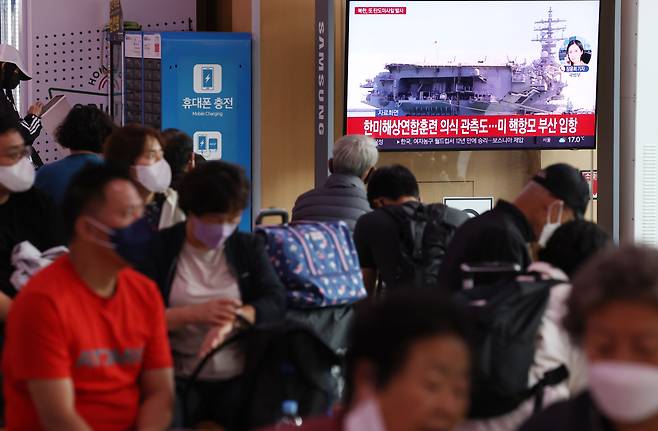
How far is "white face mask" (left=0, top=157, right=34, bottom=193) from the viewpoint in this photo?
4.27 metres

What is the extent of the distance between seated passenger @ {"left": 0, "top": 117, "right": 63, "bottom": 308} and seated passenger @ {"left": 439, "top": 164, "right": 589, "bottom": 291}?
4.93ft

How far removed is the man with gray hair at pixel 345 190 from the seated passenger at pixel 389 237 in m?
0.25

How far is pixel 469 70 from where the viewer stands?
27.0ft

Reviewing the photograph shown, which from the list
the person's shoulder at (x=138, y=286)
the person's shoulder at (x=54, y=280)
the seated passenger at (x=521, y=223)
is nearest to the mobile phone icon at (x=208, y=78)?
the seated passenger at (x=521, y=223)

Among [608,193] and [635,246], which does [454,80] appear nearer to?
[608,193]

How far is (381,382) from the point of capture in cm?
207

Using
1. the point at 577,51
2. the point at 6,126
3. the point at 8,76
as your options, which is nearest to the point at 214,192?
the point at 6,126

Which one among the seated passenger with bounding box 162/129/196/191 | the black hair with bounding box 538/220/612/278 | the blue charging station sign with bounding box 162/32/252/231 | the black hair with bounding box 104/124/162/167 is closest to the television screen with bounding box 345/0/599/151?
the blue charging station sign with bounding box 162/32/252/231

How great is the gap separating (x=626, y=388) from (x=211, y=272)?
6.48 feet

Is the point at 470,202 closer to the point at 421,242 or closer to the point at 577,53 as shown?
the point at 577,53

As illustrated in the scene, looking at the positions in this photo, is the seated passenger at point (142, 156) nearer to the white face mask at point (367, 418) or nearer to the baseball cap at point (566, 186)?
the baseball cap at point (566, 186)

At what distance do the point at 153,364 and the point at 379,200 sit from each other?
8.32ft

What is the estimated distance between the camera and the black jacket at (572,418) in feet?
7.40

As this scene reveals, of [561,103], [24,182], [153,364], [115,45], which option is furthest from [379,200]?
[115,45]
